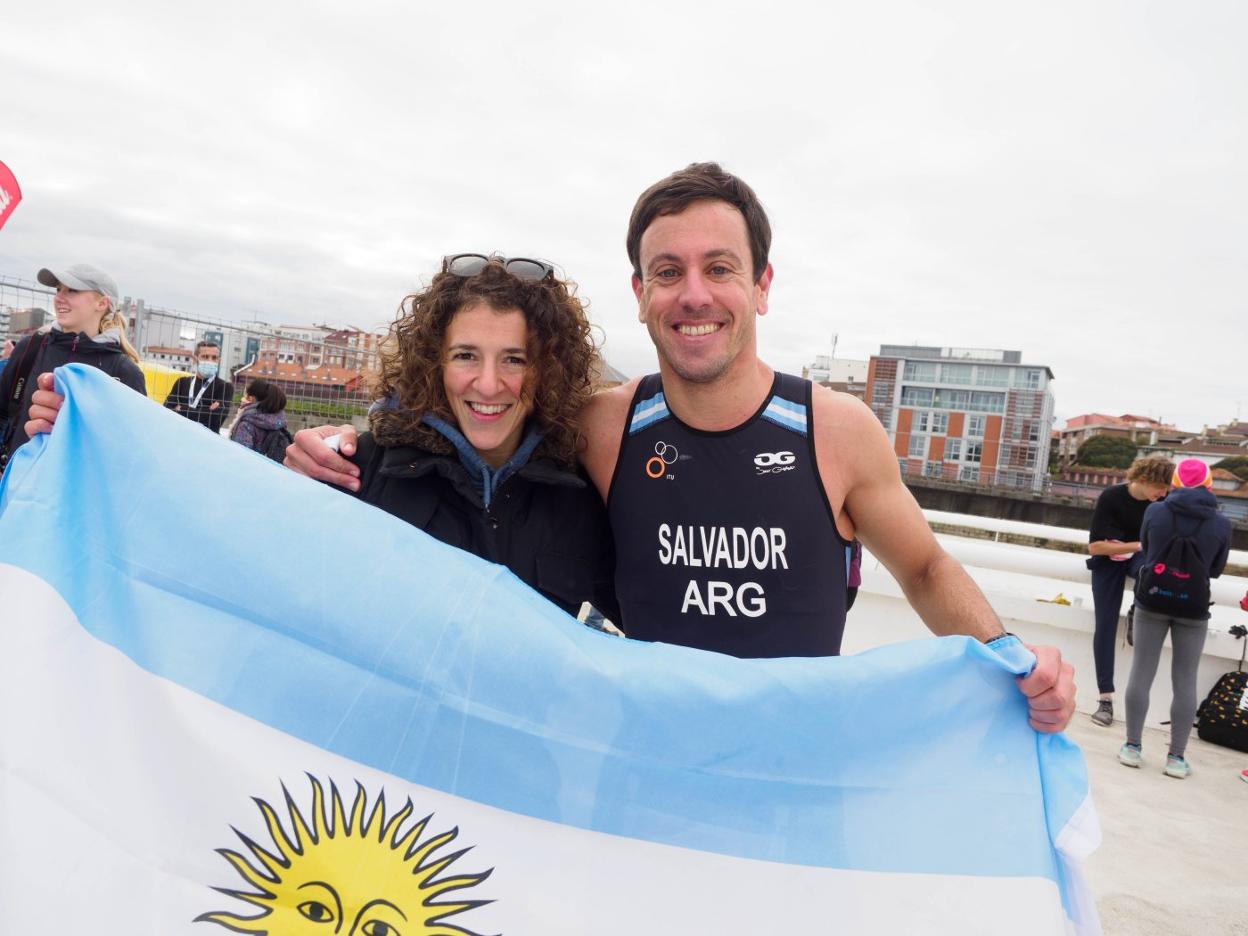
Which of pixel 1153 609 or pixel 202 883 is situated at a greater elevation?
pixel 1153 609

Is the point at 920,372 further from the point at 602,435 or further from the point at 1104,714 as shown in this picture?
the point at 602,435

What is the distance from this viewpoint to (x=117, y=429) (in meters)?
1.92

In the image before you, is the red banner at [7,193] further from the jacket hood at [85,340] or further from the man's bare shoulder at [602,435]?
the man's bare shoulder at [602,435]

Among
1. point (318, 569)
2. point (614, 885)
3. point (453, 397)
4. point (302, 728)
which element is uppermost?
point (453, 397)

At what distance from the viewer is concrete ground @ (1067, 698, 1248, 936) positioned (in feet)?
11.6

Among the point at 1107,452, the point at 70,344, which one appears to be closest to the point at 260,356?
the point at 70,344

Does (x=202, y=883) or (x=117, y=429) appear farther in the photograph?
(x=117, y=429)

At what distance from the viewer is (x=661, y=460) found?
2.36 m

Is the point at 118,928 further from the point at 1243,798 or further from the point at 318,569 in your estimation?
the point at 1243,798

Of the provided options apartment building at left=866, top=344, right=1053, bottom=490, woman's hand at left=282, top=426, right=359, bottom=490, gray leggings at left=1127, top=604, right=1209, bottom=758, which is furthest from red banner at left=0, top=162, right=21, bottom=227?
apartment building at left=866, top=344, right=1053, bottom=490

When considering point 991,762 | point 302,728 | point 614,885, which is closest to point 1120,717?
point 991,762

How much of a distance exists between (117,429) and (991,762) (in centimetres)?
214

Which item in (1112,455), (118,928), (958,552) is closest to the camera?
(118,928)

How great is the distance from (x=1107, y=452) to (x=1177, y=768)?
104546 millimetres
